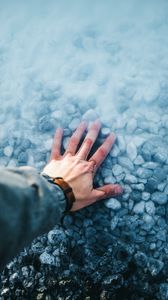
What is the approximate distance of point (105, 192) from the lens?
217cm

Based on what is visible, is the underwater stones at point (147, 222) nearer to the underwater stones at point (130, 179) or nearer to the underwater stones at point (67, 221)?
the underwater stones at point (130, 179)

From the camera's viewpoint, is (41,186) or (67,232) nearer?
(41,186)

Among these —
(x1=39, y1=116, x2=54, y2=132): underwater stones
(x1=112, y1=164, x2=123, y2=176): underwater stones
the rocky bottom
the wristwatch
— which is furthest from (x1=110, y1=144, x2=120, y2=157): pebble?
the wristwatch

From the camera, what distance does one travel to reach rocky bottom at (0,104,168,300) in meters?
2.05

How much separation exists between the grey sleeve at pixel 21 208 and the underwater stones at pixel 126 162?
44.8 inches

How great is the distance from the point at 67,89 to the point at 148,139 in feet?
3.06

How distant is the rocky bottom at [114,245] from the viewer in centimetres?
205

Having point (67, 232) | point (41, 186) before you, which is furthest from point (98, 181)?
Answer: point (41, 186)

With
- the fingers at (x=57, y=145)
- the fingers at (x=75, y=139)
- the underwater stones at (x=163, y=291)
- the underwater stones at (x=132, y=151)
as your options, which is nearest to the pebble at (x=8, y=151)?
the fingers at (x=57, y=145)

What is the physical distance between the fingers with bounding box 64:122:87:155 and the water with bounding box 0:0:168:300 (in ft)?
0.36

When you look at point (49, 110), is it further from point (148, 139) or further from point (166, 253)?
point (166, 253)

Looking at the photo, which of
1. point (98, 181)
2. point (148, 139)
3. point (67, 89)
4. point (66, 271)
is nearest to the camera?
point (66, 271)

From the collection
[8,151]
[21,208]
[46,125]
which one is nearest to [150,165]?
[46,125]

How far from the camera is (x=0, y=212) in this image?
0.97m
